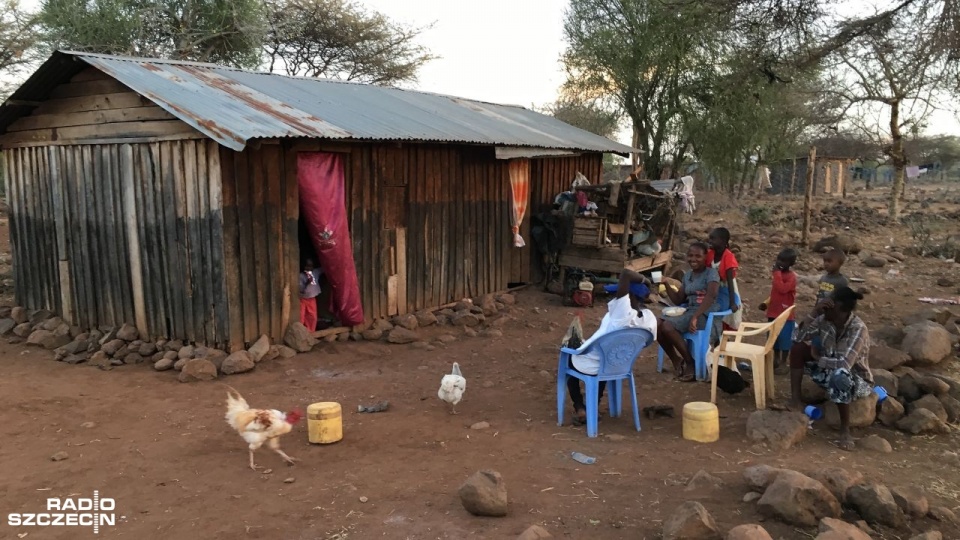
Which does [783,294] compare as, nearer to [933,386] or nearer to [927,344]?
[933,386]

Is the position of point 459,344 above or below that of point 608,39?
below

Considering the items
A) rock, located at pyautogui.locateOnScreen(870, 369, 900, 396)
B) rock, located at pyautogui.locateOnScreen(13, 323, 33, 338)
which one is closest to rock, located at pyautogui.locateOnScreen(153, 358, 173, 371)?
rock, located at pyautogui.locateOnScreen(13, 323, 33, 338)

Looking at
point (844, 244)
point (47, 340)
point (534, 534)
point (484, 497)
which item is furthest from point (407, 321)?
point (844, 244)

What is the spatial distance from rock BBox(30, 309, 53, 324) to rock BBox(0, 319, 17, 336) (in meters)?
0.22

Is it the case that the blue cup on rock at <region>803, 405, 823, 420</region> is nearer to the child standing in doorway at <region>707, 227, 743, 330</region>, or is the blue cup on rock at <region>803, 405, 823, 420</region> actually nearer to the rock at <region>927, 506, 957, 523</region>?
the child standing in doorway at <region>707, 227, 743, 330</region>

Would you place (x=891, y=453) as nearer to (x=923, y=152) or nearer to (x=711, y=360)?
(x=711, y=360)

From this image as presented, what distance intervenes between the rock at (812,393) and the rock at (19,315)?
373 inches

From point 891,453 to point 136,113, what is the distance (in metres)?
7.94

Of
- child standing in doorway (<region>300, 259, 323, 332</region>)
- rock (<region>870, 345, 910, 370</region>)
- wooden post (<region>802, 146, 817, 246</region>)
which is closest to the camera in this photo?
rock (<region>870, 345, 910, 370</region>)

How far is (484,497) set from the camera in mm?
3871

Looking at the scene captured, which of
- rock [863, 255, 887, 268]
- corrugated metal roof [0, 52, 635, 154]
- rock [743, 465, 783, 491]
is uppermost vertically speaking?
corrugated metal roof [0, 52, 635, 154]

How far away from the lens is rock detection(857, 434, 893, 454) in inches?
193

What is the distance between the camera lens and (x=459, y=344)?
877 cm

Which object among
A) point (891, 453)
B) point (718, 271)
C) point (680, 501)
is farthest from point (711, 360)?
point (680, 501)
